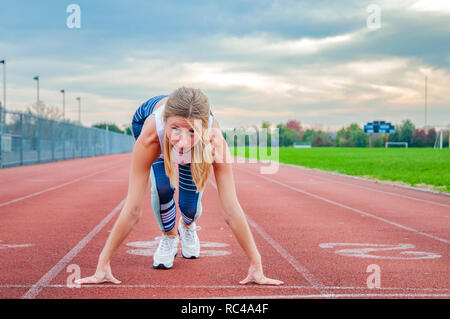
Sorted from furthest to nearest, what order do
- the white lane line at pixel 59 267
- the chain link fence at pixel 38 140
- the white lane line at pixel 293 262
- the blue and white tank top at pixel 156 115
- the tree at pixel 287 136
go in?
the tree at pixel 287 136, the chain link fence at pixel 38 140, the white lane line at pixel 293 262, the white lane line at pixel 59 267, the blue and white tank top at pixel 156 115

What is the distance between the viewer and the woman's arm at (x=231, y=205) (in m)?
4.18

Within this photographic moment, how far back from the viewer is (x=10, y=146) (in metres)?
25.7

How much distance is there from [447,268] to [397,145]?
111 meters

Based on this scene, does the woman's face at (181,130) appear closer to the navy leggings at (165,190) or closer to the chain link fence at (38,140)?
the navy leggings at (165,190)

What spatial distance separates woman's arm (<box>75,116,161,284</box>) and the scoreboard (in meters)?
94.4

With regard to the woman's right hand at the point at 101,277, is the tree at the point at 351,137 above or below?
above

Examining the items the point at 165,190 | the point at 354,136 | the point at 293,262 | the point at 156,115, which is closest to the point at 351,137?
the point at 354,136

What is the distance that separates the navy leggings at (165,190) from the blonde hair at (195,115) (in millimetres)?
850

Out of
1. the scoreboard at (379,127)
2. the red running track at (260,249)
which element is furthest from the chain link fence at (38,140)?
the scoreboard at (379,127)

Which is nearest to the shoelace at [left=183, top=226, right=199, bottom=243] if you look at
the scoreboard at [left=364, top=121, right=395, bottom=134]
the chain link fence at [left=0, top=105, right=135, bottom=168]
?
the chain link fence at [left=0, top=105, right=135, bottom=168]

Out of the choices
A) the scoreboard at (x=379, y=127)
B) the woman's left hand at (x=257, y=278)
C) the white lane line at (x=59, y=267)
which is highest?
the scoreboard at (x=379, y=127)

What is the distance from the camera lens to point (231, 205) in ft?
Result: 14.4

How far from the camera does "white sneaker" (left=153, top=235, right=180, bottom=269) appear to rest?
5262mm
